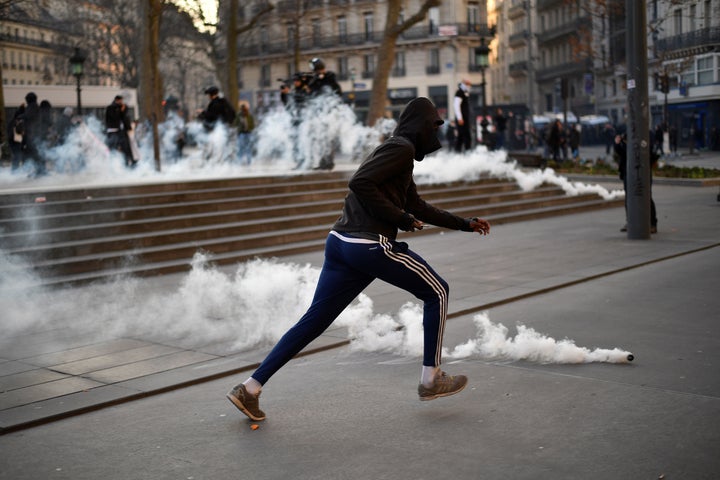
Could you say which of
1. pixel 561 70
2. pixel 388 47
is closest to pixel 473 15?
pixel 561 70

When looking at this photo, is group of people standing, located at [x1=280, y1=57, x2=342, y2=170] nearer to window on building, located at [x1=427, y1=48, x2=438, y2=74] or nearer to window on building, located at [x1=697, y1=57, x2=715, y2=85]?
window on building, located at [x1=697, y1=57, x2=715, y2=85]

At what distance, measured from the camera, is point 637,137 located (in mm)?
13125

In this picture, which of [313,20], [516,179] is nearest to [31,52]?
[313,20]

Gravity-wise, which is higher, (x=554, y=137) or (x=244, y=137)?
(x=244, y=137)

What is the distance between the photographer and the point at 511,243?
13.6 metres

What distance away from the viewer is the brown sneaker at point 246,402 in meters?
5.18

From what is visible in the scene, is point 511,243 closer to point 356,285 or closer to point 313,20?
point 356,285

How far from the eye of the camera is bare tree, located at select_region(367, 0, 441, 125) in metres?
25.4

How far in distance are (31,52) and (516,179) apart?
82017 mm

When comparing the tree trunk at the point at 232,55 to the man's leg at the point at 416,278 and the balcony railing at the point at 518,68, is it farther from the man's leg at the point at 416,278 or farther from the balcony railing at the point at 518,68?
the balcony railing at the point at 518,68

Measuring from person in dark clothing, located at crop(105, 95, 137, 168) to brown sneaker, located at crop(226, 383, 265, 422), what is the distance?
15.2 meters

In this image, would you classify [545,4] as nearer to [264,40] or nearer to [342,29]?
[342,29]

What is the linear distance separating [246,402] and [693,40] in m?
49.0

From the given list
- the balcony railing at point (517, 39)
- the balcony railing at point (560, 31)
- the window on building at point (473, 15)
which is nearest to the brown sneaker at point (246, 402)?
the balcony railing at point (560, 31)
